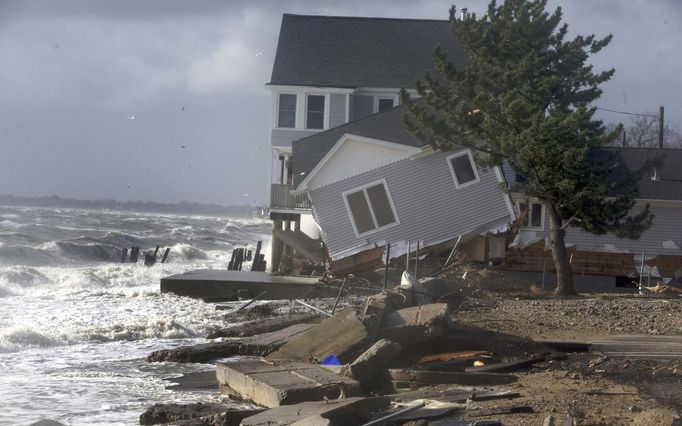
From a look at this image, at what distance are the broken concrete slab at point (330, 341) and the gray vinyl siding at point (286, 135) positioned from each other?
2360 cm

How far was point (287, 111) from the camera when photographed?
37750 millimetres

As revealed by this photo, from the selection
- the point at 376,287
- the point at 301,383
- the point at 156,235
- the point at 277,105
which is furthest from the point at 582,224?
the point at 156,235

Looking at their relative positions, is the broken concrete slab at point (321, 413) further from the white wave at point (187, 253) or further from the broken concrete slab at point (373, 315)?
the white wave at point (187, 253)

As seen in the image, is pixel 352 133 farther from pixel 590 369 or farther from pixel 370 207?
pixel 590 369

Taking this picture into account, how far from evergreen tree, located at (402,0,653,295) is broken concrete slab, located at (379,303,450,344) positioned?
31.0 ft

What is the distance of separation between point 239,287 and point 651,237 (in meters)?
14.0

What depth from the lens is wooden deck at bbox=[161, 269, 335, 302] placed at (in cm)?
2669

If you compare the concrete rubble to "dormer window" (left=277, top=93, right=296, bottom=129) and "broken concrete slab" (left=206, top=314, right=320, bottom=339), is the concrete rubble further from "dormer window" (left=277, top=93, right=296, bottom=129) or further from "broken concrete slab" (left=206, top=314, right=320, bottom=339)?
"dormer window" (left=277, top=93, right=296, bottom=129)

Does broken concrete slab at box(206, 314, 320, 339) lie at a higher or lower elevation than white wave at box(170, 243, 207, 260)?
higher

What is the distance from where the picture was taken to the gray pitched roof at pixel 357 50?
38125mm

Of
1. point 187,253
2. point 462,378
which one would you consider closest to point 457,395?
point 462,378

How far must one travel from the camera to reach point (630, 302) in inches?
782

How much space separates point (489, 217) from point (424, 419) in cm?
2026

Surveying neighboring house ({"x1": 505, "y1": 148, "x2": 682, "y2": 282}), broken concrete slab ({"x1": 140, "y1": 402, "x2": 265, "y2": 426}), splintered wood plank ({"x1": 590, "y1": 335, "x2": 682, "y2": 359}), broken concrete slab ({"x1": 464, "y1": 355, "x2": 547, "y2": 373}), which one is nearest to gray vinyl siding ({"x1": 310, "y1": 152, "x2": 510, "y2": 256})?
neighboring house ({"x1": 505, "y1": 148, "x2": 682, "y2": 282})
